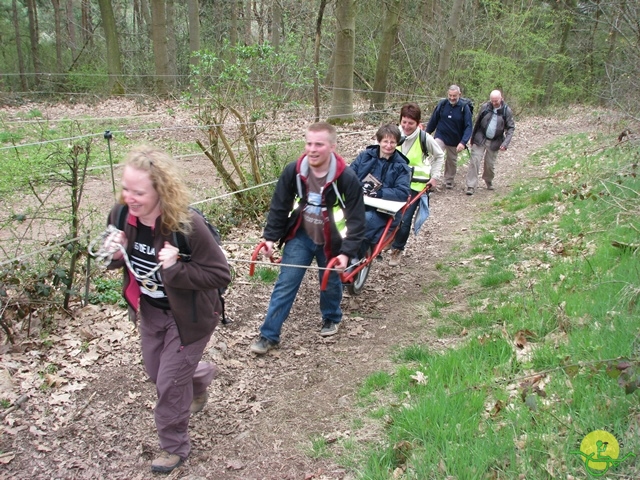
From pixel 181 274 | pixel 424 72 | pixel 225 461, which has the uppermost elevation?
pixel 424 72

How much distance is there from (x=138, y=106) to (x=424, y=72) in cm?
1043

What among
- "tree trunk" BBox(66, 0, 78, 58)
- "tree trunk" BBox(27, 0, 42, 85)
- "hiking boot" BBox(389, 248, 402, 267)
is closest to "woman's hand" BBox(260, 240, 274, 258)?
"hiking boot" BBox(389, 248, 402, 267)

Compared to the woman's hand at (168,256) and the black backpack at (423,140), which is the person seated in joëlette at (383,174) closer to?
the black backpack at (423,140)

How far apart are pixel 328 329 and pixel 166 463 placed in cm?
224

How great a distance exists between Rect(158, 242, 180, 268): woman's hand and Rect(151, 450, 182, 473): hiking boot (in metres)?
1.46

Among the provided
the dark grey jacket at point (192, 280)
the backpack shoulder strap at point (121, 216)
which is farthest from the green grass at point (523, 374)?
the backpack shoulder strap at point (121, 216)

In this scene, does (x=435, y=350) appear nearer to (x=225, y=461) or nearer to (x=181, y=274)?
(x=225, y=461)

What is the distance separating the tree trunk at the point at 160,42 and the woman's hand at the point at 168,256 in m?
18.2

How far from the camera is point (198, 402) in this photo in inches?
167

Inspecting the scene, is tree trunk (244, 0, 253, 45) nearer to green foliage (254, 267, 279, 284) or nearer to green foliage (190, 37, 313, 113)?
green foliage (190, 37, 313, 113)

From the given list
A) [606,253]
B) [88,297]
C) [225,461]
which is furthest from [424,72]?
[225,461]

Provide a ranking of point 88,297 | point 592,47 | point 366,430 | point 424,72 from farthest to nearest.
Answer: point 592,47 < point 424,72 < point 88,297 < point 366,430

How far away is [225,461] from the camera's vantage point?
12.6ft

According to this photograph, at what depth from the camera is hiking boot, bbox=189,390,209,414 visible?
4.20 m
